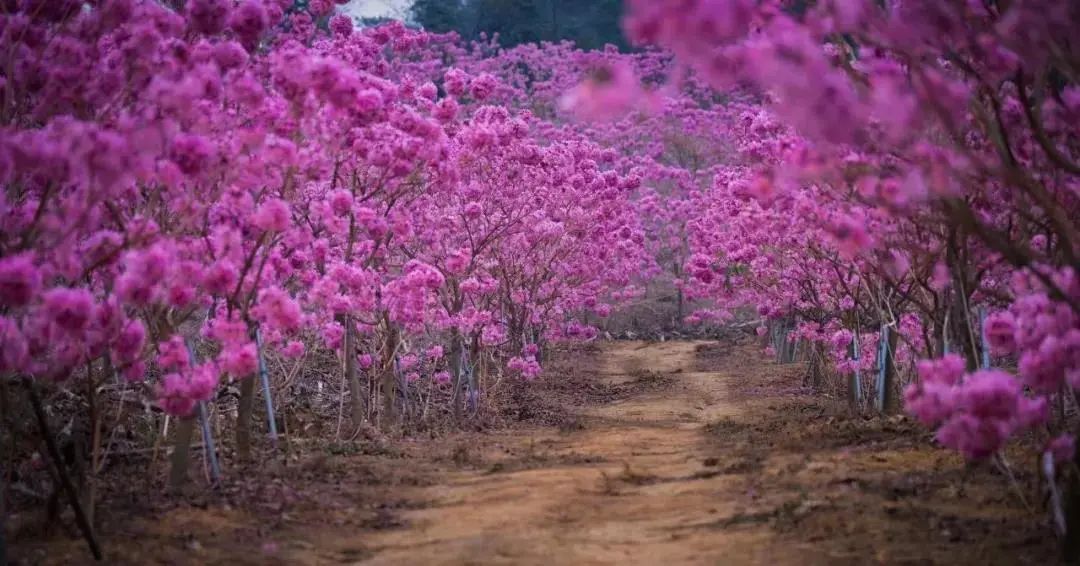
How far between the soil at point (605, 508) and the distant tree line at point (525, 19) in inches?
1618

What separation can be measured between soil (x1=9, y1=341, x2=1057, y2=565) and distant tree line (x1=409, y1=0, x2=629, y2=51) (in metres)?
41.1

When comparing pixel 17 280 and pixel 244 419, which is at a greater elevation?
pixel 17 280

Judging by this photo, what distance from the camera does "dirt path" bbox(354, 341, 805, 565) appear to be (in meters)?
4.78

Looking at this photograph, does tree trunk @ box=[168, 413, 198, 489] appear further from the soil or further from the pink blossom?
the pink blossom

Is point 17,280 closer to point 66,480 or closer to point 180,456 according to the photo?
point 66,480

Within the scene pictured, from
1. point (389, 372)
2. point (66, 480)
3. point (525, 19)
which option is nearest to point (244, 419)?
point (66, 480)

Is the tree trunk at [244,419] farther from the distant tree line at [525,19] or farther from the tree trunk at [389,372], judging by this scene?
the distant tree line at [525,19]

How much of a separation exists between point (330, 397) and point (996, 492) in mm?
8264

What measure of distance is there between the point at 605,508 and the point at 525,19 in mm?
47753

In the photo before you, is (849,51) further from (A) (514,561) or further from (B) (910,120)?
(A) (514,561)

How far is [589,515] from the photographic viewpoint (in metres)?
5.73

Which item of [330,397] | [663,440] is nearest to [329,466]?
[663,440]

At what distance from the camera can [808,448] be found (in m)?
7.70

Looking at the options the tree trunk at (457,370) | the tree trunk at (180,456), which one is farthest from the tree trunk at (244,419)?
the tree trunk at (457,370)
